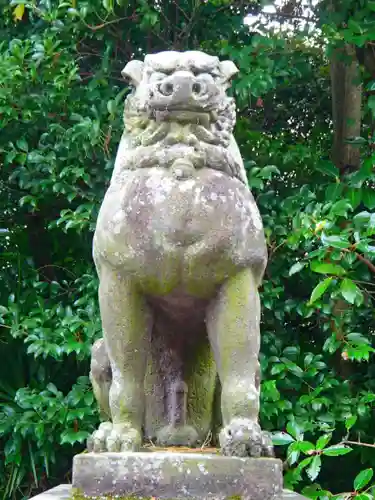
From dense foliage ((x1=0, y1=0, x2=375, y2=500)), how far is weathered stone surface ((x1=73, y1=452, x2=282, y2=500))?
4.43 feet

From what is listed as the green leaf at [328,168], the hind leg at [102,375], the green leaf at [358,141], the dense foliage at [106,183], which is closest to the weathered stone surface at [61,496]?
the hind leg at [102,375]

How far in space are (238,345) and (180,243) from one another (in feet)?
1.12

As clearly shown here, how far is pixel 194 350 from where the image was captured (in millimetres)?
2654

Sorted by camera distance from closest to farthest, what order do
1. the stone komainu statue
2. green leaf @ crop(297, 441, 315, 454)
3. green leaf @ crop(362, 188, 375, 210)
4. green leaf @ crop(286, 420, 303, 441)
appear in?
the stone komainu statue, green leaf @ crop(297, 441, 315, 454), green leaf @ crop(286, 420, 303, 441), green leaf @ crop(362, 188, 375, 210)

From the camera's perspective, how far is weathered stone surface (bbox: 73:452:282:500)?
2.17 metres

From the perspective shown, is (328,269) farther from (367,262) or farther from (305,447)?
(305,447)

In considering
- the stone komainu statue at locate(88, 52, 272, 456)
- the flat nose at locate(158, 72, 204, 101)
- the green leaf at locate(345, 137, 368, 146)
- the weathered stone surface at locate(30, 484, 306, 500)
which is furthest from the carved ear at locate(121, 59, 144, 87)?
the green leaf at locate(345, 137, 368, 146)

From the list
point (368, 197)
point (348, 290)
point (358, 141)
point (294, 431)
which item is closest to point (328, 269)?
point (348, 290)

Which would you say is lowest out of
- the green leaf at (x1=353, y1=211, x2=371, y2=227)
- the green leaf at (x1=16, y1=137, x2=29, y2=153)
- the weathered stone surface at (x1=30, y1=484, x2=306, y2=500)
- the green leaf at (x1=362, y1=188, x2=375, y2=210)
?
the weathered stone surface at (x1=30, y1=484, x2=306, y2=500)

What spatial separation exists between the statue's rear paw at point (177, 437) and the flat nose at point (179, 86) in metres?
1.05

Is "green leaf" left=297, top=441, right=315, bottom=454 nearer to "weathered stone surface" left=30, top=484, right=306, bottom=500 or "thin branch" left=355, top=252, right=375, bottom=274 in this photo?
"weathered stone surface" left=30, top=484, right=306, bottom=500

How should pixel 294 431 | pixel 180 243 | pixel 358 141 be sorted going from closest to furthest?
pixel 180 243, pixel 294 431, pixel 358 141

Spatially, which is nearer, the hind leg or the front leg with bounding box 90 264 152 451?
the front leg with bounding box 90 264 152 451

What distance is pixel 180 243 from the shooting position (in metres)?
2.28
